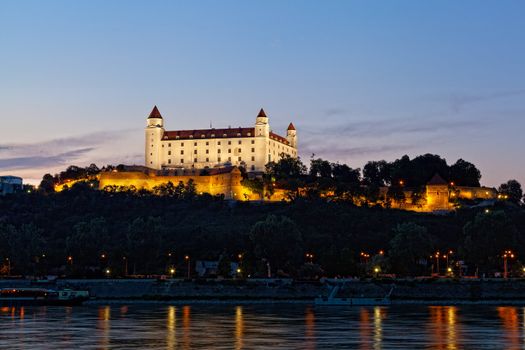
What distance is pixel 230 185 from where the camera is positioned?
163000 millimetres

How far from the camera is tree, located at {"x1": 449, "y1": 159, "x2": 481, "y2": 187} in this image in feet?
561

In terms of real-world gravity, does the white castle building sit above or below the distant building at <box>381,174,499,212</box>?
above

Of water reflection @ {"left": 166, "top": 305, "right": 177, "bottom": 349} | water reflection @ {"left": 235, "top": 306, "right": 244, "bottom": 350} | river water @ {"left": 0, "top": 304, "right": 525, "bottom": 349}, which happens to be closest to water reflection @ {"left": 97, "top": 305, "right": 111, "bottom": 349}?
river water @ {"left": 0, "top": 304, "right": 525, "bottom": 349}

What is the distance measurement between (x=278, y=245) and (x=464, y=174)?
237 feet

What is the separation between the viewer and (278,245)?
370 feet

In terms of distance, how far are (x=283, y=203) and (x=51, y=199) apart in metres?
46.1

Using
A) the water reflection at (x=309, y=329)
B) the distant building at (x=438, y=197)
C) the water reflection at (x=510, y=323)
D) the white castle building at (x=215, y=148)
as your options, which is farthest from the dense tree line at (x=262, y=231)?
the water reflection at (x=309, y=329)

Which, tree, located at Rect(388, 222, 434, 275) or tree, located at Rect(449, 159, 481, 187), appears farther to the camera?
tree, located at Rect(449, 159, 481, 187)

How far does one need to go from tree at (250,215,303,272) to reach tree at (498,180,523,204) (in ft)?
230

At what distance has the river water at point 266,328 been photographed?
45.7 metres

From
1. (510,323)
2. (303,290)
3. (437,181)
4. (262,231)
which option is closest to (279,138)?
(437,181)

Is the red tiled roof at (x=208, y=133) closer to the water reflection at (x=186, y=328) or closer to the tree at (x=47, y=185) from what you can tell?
the tree at (x=47, y=185)

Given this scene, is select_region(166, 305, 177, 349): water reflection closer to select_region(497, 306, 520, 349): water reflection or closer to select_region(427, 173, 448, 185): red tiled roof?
select_region(497, 306, 520, 349): water reflection

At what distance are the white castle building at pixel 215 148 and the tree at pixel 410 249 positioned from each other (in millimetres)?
69154
